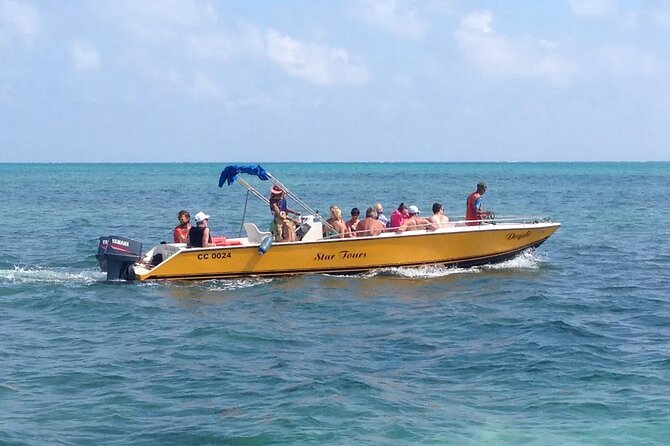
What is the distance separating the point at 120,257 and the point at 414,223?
6091 mm

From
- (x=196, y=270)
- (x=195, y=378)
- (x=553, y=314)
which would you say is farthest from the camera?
(x=196, y=270)

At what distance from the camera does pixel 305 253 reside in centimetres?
1842

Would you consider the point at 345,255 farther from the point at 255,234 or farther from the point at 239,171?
the point at 239,171

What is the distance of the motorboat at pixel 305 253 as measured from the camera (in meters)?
18.1

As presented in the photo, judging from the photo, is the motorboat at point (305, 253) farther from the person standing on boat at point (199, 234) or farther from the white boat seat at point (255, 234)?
the person standing on boat at point (199, 234)

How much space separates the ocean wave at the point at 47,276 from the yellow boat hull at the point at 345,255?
62.8 inches

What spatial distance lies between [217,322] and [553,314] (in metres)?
5.64

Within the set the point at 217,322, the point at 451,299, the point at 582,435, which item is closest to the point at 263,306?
the point at 217,322

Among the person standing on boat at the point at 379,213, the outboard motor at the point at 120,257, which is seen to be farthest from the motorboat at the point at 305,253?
the person standing on boat at the point at 379,213

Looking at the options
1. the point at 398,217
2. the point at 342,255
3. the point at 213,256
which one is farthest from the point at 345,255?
the point at 213,256

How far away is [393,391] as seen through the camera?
1065cm

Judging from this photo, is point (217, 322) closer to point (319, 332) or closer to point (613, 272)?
point (319, 332)

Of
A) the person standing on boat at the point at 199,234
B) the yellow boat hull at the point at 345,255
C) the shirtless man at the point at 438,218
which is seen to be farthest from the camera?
the shirtless man at the point at 438,218

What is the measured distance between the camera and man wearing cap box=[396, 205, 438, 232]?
18.8 metres
